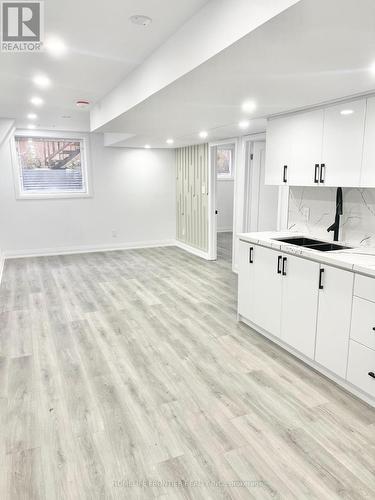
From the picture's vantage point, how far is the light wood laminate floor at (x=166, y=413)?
1.88 meters

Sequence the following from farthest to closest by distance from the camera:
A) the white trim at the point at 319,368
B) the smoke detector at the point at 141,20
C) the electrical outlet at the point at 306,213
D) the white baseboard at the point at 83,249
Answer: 1. the white baseboard at the point at 83,249
2. the electrical outlet at the point at 306,213
3. the white trim at the point at 319,368
4. the smoke detector at the point at 141,20

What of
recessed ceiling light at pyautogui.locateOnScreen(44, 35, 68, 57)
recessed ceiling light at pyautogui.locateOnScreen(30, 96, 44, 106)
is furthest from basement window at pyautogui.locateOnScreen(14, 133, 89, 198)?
recessed ceiling light at pyautogui.locateOnScreen(44, 35, 68, 57)

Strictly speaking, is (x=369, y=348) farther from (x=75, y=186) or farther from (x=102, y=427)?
(x=75, y=186)

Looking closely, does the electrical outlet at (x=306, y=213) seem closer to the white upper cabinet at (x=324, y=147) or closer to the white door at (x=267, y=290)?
the white upper cabinet at (x=324, y=147)

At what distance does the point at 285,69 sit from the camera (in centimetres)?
213

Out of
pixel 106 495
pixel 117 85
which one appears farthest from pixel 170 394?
pixel 117 85

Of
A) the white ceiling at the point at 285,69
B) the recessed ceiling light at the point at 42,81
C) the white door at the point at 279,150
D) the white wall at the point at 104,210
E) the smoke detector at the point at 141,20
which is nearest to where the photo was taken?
the white ceiling at the point at 285,69

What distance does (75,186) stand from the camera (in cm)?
745

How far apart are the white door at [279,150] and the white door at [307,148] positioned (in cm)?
7

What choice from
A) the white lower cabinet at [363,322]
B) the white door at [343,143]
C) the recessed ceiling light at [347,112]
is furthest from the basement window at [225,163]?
the white lower cabinet at [363,322]

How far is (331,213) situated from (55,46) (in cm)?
280

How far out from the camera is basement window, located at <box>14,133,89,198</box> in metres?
→ 6.92

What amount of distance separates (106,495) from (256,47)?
237 centimetres

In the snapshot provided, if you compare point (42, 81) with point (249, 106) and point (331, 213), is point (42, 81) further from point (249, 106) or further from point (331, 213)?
point (331, 213)
